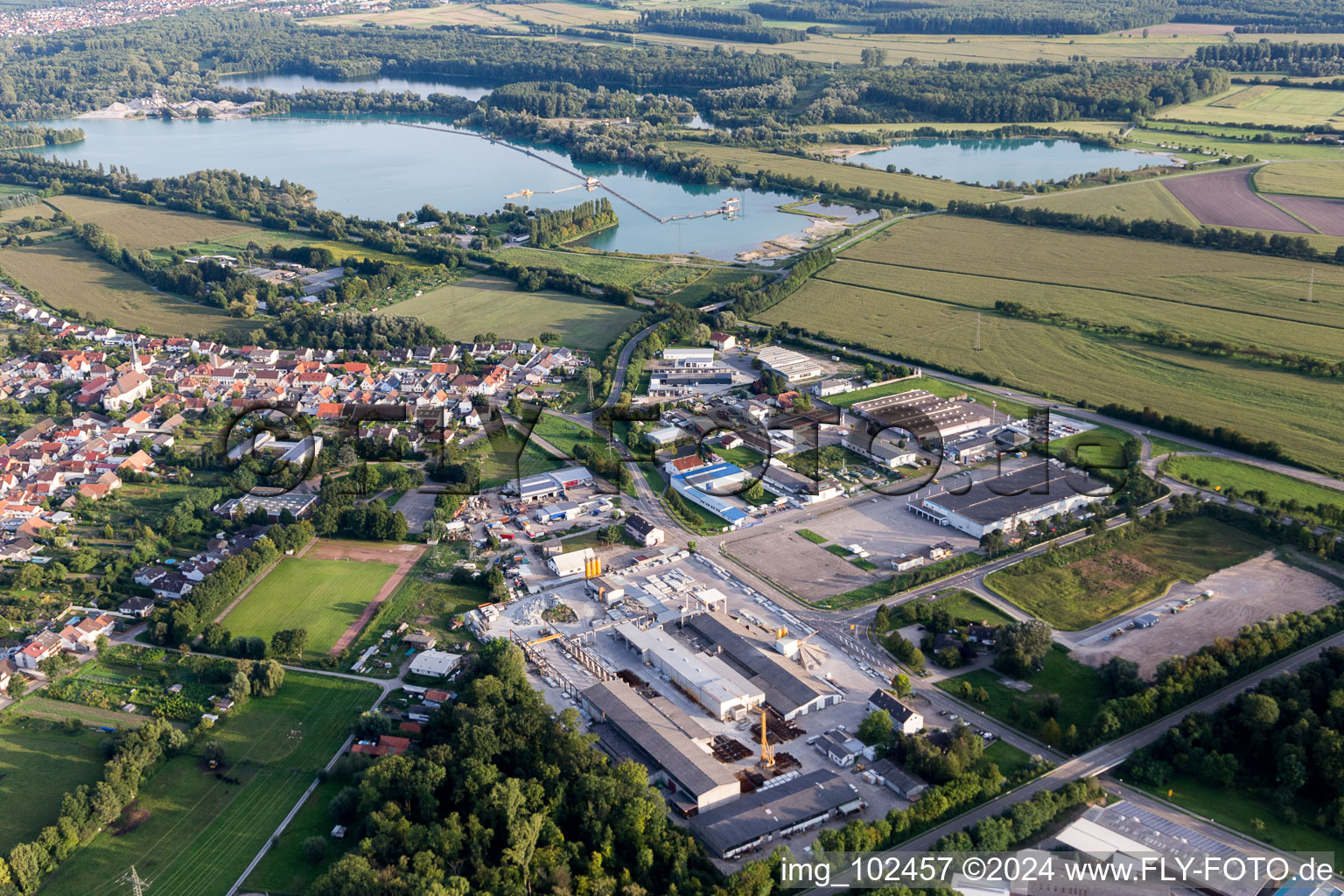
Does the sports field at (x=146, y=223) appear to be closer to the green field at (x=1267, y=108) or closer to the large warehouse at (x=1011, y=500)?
the large warehouse at (x=1011, y=500)

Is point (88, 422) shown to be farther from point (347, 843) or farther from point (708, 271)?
point (708, 271)

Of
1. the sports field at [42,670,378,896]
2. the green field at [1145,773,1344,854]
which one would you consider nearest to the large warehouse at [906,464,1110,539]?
the green field at [1145,773,1344,854]

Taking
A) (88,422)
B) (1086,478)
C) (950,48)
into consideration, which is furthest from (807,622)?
(950,48)

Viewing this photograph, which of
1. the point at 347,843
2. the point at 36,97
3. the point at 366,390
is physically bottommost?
the point at 347,843

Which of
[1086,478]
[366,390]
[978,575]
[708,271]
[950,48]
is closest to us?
[978,575]

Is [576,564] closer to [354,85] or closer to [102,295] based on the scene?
[102,295]

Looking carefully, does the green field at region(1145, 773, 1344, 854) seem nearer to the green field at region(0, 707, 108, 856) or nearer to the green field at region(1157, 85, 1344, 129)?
the green field at region(0, 707, 108, 856)

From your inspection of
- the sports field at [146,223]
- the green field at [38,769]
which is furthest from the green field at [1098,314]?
the sports field at [146,223]
